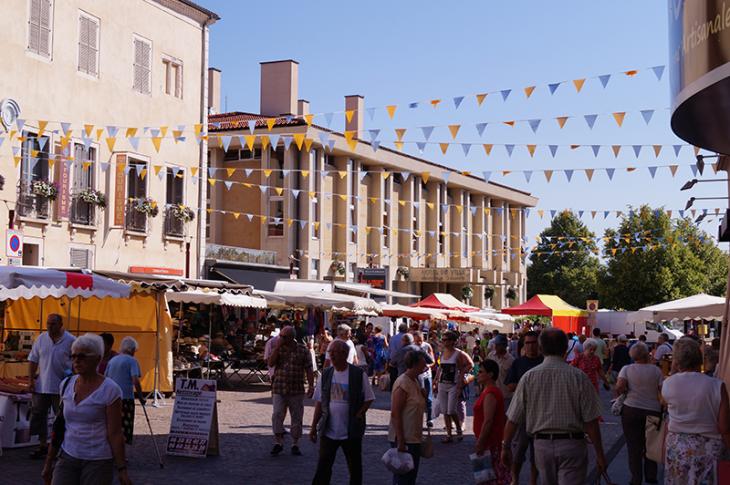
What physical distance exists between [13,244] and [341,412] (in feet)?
53.3

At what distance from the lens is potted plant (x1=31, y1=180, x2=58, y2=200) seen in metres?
25.7

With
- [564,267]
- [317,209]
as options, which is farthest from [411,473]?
[564,267]

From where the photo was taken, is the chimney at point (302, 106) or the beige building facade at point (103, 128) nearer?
the beige building facade at point (103, 128)

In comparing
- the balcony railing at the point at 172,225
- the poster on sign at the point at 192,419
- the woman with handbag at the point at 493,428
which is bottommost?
the poster on sign at the point at 192,419

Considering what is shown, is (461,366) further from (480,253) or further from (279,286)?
(480,253)

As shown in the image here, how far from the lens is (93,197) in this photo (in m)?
27.9

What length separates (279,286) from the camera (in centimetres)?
3509

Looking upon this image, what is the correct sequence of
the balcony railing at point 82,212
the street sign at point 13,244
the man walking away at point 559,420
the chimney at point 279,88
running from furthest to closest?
the chimney at point 279,88 < the balcony railing at point 82,212 < the street sign at point 13,244 < the man walking away at point 559,420

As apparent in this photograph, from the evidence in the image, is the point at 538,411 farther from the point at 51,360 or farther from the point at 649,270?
the point at 649,270

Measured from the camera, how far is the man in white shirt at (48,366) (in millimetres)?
12234

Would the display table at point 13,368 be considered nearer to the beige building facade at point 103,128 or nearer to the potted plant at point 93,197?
the beige building facade at point 103,128

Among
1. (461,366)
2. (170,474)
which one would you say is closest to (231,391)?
(461,366)

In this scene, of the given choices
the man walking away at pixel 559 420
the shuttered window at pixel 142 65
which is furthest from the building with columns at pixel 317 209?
the man walking away at pixel 559 420

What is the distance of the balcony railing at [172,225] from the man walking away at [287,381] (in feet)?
60.5
